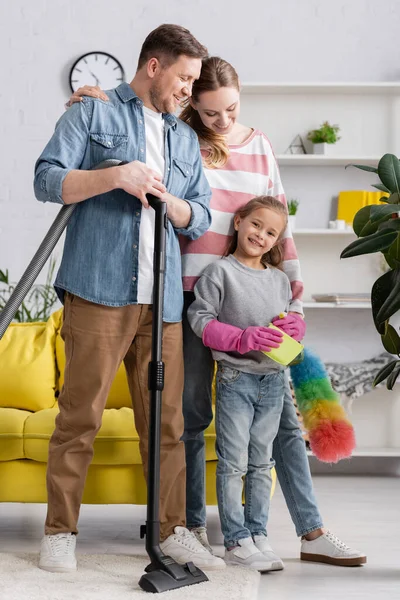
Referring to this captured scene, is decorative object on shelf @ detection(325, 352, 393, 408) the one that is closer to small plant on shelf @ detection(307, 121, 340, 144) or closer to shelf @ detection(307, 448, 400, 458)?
shelf @ detection(307, 448, 400, 458)

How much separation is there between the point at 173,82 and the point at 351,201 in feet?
7.97

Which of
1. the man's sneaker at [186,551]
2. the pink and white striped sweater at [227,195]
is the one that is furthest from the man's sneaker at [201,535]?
the pink and white striped sweater at [227,195]

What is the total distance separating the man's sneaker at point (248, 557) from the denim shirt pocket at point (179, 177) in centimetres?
98

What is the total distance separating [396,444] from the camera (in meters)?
4.62

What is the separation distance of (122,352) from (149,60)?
77 cm

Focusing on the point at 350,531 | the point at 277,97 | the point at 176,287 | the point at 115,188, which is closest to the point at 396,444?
the point at 350,531

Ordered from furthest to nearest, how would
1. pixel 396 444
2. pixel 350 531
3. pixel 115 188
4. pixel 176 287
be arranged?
pixel 396 444 → pixel 350 531 → pixel 176 287 → pixel 115 188

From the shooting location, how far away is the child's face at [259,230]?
8.00 feet

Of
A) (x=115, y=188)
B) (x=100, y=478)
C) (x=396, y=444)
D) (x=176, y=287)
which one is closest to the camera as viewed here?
(x=115, y=188)

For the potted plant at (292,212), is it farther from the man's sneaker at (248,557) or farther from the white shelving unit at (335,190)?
the man's sneaker at (248,557)

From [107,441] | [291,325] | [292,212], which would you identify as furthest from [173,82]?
[292,212]

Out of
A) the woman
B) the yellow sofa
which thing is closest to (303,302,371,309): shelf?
the yellow sofa

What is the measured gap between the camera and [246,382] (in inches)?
96.9

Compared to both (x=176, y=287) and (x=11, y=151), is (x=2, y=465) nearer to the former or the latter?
(x=176, y=287)
